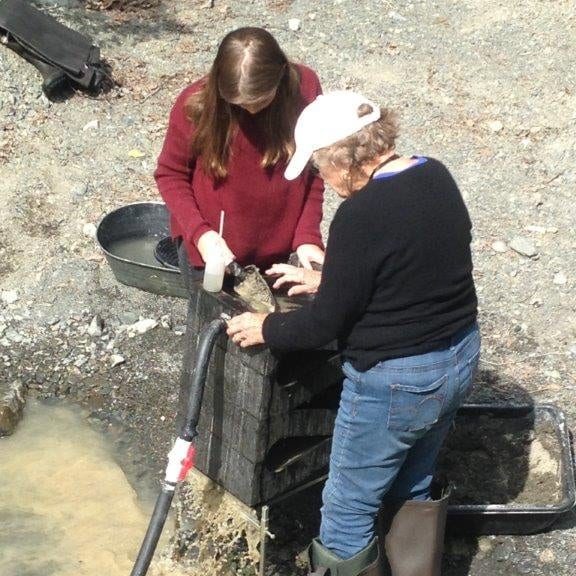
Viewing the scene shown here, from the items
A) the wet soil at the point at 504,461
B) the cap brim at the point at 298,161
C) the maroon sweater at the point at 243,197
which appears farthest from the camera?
the wet soil at the point at 504,461

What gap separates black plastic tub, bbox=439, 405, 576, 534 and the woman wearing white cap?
0.85 metres

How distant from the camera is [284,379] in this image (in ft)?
10.3

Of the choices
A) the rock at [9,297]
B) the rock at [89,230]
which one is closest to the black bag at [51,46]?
the rock at [89,230]

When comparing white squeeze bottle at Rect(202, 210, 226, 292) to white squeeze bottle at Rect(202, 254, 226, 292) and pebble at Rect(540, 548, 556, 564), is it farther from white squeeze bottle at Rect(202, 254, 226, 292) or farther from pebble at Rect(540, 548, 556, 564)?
pebble at Rect(540, 548, 556, 564)

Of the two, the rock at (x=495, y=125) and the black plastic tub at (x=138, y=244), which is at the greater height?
the rock at (x=495, y=125)

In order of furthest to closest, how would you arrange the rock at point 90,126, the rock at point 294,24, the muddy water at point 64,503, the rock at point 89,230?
the rock at point 294,24, the rock at point 90,126, the rock at point 89,230, the muddy water at point 64,503

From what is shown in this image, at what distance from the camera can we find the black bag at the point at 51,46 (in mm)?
6828

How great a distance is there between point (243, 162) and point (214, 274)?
0.50 meters

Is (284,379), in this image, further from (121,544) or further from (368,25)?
(368,25)

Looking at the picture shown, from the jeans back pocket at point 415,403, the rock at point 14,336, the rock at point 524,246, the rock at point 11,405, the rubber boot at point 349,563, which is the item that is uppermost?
the jeans back pocket at point 415,403

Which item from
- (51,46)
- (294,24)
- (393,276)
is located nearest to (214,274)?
(393,276)

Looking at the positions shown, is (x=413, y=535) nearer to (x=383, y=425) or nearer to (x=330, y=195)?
(x=383, y=425)

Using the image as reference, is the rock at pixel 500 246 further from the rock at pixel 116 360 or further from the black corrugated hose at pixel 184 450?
the black corrugated hose at pixel 184 450

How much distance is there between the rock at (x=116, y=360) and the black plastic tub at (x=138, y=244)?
53 cm
